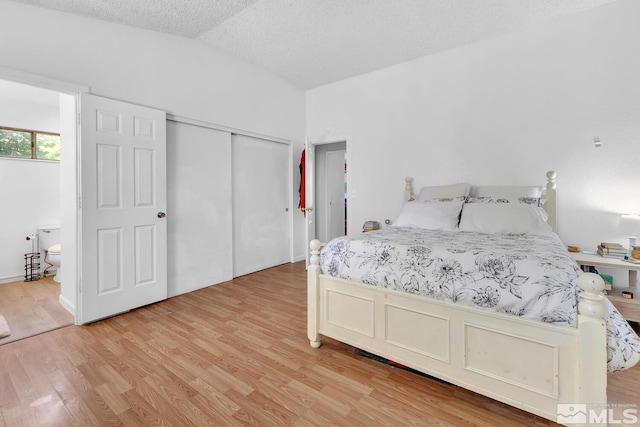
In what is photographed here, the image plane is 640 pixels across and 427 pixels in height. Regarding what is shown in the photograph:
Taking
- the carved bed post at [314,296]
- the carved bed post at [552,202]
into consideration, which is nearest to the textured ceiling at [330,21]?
the carved bed post at [552,202]

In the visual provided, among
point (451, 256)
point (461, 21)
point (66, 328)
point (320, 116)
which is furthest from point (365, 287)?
point (320, 116)

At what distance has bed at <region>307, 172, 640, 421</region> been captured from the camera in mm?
1182

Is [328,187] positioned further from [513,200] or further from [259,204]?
[513,200]

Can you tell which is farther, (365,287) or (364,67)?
(364,67)

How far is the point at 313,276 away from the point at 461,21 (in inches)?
112

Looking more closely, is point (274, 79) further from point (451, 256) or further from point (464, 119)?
point (451, 256)

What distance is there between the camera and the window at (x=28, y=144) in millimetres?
3578

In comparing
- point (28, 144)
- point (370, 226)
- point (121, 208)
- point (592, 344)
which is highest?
point (28, 144)

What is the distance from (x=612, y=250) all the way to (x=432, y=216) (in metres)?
1.47

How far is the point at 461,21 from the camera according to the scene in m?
2.80

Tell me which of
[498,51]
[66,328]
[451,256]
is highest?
[498,51]

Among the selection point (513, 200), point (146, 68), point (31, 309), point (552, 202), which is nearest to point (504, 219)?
point (513, 200)

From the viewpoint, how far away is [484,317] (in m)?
1.39

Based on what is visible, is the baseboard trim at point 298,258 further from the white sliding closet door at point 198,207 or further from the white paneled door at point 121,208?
the white paneled door at point 121,208
